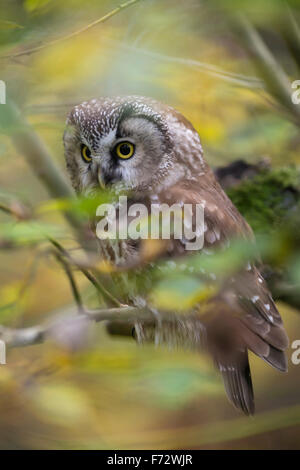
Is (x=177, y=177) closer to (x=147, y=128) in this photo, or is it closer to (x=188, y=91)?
(x=147, y=128)

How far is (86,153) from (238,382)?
3.40 feet

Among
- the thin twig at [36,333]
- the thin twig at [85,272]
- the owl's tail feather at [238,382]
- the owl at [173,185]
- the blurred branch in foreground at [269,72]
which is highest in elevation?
the blurred branch in foreground at [269,72]

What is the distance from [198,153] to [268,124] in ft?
1.10

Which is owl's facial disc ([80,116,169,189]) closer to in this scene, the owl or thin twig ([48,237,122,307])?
the owl

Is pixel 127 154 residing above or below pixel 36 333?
above

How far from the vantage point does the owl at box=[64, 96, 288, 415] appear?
2.03m

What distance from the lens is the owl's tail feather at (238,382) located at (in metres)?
2.25

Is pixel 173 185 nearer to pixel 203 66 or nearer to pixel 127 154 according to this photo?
pixel 127 154

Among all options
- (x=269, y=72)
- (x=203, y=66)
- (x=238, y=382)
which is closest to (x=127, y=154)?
(x=203, y=66)

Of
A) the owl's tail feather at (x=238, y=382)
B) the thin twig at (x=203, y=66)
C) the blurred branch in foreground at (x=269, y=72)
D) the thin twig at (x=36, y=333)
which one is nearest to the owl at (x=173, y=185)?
the owl's tail feather at (x=238, y=382)

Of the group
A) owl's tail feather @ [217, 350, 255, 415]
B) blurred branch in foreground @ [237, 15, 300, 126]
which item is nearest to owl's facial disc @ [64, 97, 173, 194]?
blurred branch in foreground @ [237, 15, 300, 126]

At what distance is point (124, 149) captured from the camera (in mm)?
2225

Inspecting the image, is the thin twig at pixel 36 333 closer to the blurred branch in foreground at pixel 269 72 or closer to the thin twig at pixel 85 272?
the thin twig at pixel 85 272
